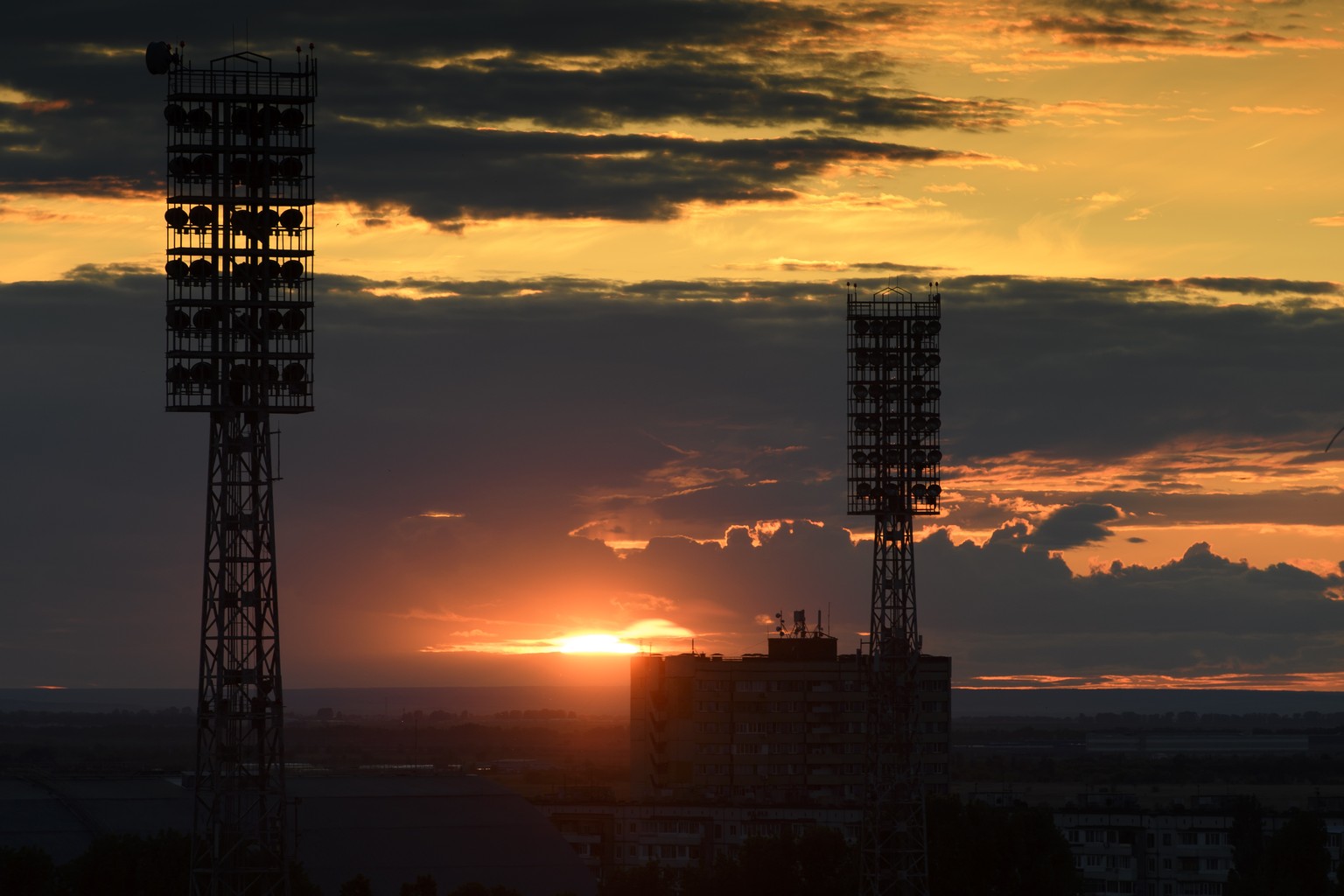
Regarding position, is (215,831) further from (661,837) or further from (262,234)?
(661,837)

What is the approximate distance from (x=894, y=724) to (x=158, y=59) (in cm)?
4991

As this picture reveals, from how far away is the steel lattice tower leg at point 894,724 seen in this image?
9750 centimetres

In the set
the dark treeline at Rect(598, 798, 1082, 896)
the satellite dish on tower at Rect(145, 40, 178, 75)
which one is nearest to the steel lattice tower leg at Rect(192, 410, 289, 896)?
the satellite dish on tower at Rect(145, 40, 178, 75)

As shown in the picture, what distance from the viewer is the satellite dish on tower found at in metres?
72.1

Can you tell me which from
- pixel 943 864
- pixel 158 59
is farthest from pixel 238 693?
pixel 943 864

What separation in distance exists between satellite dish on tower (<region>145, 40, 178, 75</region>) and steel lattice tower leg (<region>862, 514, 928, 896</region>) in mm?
43158

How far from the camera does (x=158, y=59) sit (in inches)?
2847

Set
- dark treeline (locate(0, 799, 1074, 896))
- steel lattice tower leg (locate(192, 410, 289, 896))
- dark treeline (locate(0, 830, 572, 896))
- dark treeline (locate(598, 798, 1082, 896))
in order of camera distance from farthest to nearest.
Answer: dark treeline (locate(598, 798, 1082, 896)) → dark treeline (locate(0, 799, 1074, 896)) → dark treeline (locate(0, 830, 572, 896)) → steel lattice tower leg (locate(192, 410, 289, 896))

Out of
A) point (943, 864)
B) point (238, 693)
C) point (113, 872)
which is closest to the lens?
point (238, 693)

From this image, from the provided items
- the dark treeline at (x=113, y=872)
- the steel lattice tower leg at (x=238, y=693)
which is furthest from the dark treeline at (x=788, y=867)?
the steel lattice tower leg at (x=238, y=693)

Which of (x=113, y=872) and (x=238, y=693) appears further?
(x=113, y=872)

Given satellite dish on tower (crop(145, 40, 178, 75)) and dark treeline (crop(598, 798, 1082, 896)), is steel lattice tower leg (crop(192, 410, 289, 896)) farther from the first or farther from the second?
dark treeline (crop(598, 798, 1082, 896))

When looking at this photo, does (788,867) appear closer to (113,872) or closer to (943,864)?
(943,864)

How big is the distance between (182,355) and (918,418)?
4464 centimetres
